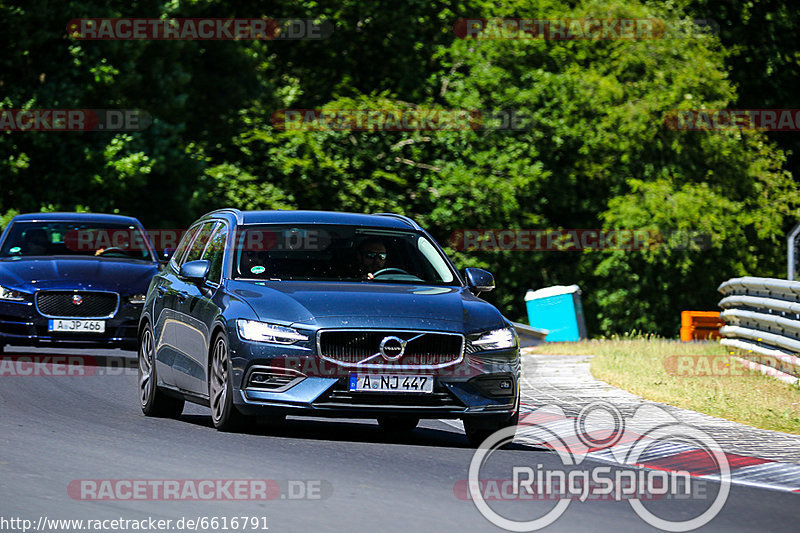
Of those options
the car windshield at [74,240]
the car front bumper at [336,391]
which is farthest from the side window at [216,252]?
the car windshield at [74,240]

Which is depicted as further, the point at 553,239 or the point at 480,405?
the point at 553,239

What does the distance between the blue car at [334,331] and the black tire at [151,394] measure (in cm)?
3

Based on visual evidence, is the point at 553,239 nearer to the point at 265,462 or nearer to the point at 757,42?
the point at 757,42

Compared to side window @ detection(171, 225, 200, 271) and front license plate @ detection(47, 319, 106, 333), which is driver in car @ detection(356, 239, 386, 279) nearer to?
side window @ detection(171, 225, 200, 271)

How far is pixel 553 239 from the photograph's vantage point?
147 ft

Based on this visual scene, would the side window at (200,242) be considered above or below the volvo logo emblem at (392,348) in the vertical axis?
above

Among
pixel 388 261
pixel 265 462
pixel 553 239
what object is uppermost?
pixel 388 261

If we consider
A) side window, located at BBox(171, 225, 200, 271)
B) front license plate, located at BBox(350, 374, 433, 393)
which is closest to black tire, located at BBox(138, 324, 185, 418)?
side window, located at BBox(171, 225, 200, 271)

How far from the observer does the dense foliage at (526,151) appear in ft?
141

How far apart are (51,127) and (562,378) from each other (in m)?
22.2

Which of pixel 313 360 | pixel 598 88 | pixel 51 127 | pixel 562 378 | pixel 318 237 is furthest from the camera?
pixel 598 88

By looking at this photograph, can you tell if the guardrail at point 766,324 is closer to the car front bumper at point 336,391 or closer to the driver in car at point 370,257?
the driver in car at point 370,257

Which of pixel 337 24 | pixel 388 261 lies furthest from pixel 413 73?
pixel 388 261

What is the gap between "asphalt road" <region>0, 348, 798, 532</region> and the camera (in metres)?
7.74
